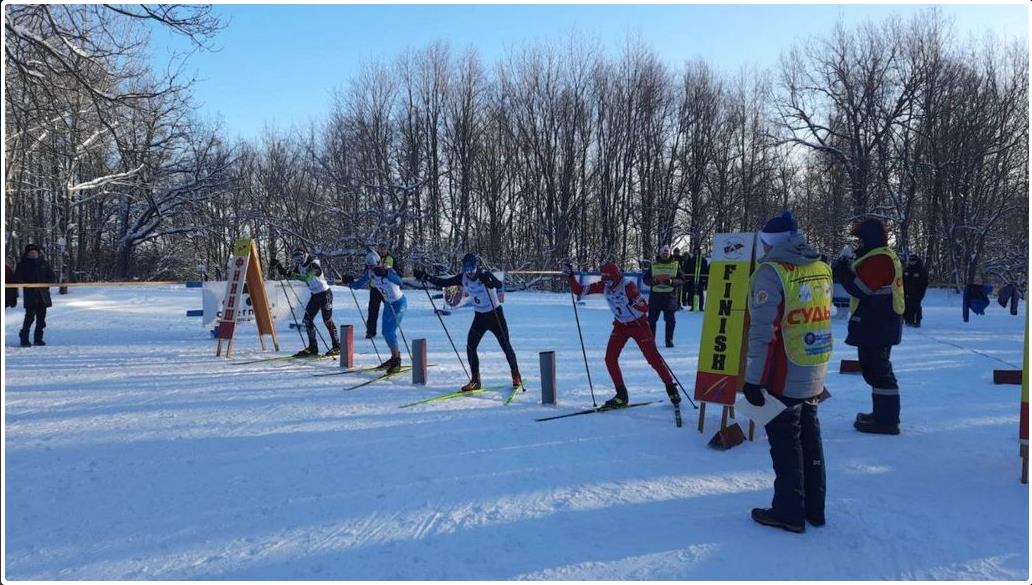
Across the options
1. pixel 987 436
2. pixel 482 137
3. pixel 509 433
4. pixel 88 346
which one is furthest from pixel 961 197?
pixel 88 346

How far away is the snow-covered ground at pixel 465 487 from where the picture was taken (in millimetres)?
3615

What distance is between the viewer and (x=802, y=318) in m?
4.00

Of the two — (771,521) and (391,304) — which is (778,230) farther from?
(391,304)

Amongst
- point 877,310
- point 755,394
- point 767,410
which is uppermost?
point 877,310

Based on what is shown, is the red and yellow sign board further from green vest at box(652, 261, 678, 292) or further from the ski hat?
green vest at box(652, 261, 678, 292)

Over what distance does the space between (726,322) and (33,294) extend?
12580mm

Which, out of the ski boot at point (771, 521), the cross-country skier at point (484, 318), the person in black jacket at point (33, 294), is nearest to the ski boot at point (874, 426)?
the ski boot at point (771, 521)

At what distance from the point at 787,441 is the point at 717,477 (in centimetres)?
109

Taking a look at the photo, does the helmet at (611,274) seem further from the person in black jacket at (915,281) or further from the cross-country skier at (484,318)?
the person in black jacket at (915,281)

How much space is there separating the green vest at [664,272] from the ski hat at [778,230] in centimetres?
794

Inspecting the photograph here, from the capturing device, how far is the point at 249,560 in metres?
3.64

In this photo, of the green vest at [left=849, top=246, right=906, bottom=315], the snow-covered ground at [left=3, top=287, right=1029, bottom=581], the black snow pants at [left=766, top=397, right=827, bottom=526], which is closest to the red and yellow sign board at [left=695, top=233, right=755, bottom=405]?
the snow-covered ground at [left=3, top=287, right=1029, bottom=581]

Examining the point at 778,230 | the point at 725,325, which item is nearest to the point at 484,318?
the point at 725,325

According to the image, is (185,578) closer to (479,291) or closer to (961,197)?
(479,291)
